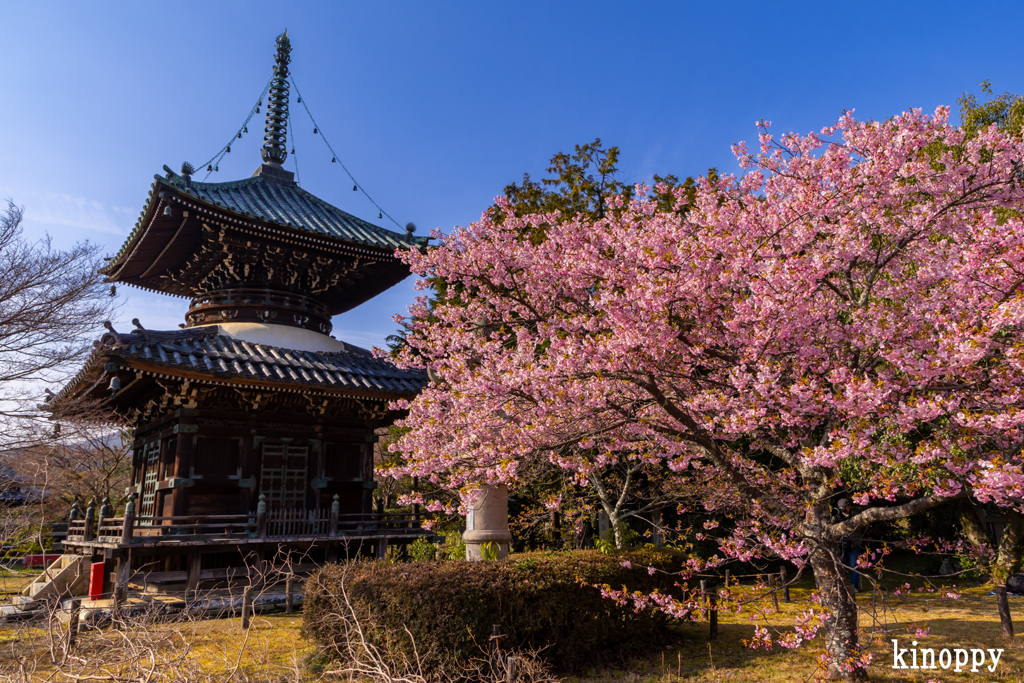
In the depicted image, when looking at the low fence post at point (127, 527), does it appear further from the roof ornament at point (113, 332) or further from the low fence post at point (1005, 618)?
the low fence post at point (1005, 618)

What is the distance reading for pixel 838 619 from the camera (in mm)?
6465

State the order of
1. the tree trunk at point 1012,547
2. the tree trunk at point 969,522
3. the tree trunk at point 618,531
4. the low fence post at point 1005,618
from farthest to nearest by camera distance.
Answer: the tree trunk at point 969,522, the tree trunk at point 1012,547, the tree trunk at point 618,531, the low fence post at point 1005,618

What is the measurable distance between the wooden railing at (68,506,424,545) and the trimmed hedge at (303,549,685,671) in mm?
4133

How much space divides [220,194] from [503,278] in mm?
8108

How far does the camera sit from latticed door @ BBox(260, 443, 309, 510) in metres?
13.0

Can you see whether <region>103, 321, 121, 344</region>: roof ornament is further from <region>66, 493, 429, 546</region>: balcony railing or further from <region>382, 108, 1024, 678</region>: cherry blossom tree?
<region>382, 108, 1024, 678</region>: cherry blossom tree

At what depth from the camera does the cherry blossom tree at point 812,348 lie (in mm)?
5406

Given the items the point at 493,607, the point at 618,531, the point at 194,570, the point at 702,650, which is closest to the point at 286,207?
the point at 194,570

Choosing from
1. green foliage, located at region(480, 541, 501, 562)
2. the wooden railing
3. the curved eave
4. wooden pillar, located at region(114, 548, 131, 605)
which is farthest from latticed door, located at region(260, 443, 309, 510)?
green foliage, located at region(480, 541, 501, 562)

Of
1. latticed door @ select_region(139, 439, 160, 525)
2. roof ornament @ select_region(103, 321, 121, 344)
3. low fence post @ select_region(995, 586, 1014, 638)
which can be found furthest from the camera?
latticed door @ select_region(139, 439, 160, 525)

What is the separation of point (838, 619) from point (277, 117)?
17.6m

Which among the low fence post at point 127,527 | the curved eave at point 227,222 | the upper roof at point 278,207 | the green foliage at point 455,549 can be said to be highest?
the upper roof at point 278,207

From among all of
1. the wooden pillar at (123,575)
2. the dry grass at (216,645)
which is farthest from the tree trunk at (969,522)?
the wooden pillar at (123,575)

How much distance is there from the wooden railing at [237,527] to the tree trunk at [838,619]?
9155 mm
